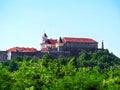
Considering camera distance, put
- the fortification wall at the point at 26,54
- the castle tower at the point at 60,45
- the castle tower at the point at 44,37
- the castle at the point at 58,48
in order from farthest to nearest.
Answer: the castle tower at the point at 44,37 → the castle tower at the point at 60,45 → the castle at the point at 58,48 → the fortification wall at the point at 26,54

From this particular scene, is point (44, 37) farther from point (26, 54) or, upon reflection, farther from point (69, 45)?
point (26, 54)

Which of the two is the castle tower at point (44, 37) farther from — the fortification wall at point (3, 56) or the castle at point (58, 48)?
the fortification wall at point (3, 56)

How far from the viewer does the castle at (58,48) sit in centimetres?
14200

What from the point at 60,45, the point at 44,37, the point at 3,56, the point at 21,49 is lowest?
the point at 3,56

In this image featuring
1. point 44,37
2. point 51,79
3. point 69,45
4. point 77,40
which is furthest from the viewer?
point 44,37

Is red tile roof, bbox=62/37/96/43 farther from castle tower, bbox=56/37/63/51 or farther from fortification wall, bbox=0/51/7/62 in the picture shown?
fortification wall, bbox=0/51/7/62

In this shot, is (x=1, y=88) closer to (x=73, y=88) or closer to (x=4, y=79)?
Answer: (x=4, y=79)

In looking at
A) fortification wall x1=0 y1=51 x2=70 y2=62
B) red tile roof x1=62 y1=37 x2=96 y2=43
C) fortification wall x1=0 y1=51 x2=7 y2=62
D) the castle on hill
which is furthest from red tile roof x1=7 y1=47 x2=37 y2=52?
red tile roof x1=62 y1=37 x2=96 y2=43

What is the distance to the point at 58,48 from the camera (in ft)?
472

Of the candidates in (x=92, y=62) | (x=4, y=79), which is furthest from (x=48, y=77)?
(x=92, y=62)

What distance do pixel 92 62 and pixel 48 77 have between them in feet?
364

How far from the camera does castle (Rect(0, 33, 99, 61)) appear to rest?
14200 centimetres

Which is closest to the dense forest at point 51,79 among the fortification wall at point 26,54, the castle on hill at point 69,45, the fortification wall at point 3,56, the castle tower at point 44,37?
the fortification wall at point 26,54

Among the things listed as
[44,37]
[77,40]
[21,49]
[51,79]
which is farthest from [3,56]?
[51,79]
